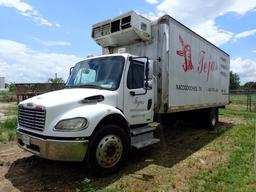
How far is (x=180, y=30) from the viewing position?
8.27 meters

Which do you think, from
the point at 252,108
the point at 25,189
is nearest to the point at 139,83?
the point at 25,189

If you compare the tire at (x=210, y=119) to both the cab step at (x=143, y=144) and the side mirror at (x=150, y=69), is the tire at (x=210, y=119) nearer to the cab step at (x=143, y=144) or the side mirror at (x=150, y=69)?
the cab step at (x=143, y=144)

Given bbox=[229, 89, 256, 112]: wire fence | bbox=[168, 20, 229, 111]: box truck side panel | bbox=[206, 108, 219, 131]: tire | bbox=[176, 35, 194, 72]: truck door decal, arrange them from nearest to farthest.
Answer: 1. bbox=[168, 20, 229, 111]: box truck side panel
2. bbox=[176, 35, 194, 72]: truck door decal
3. bbox=[206, 108, 219, 131]: tire
4. bbox=[229, 89, 256, 112]: wire fence

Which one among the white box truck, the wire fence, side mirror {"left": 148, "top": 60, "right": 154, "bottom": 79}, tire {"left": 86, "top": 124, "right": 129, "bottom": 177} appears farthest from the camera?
the wire fence

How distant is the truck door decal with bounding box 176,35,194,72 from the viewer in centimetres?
834

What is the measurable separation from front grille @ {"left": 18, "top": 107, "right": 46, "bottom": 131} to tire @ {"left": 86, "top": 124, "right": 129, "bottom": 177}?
0.98m

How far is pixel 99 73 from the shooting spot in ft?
21.2

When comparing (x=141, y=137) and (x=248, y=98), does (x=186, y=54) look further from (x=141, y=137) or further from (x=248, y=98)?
(x=248, y=98)

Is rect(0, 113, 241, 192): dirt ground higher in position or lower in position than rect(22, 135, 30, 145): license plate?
lower

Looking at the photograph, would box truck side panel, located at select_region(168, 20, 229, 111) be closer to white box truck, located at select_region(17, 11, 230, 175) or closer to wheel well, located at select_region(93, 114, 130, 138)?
white box truck, located at select_region(17, 11, 230, 175)

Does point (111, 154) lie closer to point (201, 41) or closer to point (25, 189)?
point (25, 189)

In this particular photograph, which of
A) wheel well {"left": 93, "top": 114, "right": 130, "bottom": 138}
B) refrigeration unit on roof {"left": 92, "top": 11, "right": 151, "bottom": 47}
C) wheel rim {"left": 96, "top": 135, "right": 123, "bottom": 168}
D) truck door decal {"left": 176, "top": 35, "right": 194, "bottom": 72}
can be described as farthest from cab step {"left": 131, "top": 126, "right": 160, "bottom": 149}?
truck door decal {"left": 176, "top": 35, "right": 194, "bottom": 72}

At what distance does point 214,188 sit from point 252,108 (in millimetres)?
21980

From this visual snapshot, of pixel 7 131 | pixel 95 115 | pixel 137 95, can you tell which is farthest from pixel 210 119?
pixel 7 131
